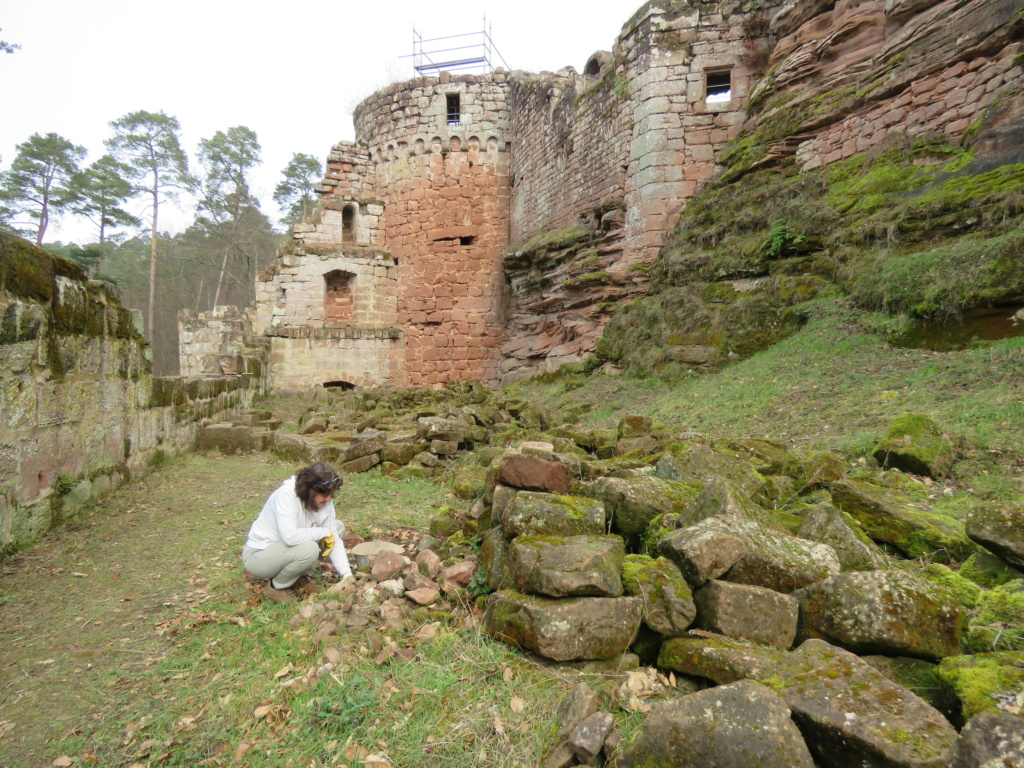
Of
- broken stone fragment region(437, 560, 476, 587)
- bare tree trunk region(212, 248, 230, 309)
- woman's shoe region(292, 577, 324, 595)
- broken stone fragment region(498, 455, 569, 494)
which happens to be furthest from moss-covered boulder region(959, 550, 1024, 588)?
bare tree trunk region(212, 248, 230, 309)

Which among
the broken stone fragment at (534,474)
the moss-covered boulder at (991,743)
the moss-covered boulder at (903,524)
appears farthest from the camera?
the broken stone fragment at (534,474)

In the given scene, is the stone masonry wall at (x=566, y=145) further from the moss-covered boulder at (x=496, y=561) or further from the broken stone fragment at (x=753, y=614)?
the broken stone fragment at (x=753, y=614)

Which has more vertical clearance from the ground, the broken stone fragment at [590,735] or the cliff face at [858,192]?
the cliff face at [858,192]

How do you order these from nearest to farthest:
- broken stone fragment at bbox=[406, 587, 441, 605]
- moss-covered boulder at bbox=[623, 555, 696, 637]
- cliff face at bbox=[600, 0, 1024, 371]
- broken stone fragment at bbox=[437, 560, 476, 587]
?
moss-covered boulder at bbox=[623, 555, 696, 637] → broken stone fragment at bbox=[406, 587, 441, 605] → broken stone fragment at bbox=[437, 560, 476, 587] → cliff face at bbox=[600, 0, 1024, 371]

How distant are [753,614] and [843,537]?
776mm

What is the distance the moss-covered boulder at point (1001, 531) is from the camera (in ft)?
7.76

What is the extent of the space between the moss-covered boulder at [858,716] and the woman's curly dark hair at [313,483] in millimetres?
2543

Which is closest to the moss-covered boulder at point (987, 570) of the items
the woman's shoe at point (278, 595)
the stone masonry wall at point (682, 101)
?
the woman's shoe at point (278, 595)

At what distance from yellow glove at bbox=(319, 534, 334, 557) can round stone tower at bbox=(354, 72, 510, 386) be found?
12.8 meters

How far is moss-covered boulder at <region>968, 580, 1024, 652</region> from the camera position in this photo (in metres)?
2.01

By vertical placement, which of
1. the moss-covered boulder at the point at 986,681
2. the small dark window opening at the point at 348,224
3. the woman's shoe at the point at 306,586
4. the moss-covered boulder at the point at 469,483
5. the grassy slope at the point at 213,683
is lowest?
the grassy slope at the point at 213,683

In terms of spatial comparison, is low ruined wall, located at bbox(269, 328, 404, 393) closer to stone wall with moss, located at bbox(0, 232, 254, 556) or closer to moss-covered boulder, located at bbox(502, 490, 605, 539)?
stone wall with moss, located at bbox(0, 232, 254, 556)

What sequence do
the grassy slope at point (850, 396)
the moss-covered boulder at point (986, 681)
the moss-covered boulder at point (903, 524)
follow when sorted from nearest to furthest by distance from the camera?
the moss-covered boulder at point (986, 681), the moss-covered boulder at point (903, 524), the grassy slope at point (850, 396)

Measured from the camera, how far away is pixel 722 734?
5.27ft
